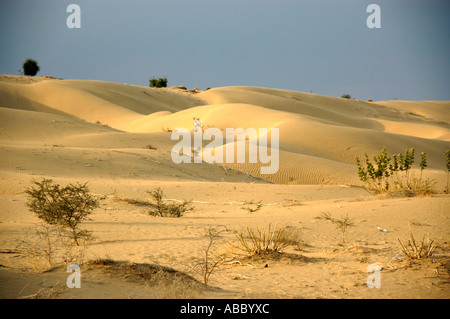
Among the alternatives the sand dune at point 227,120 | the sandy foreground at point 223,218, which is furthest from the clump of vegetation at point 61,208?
the sand dune at point 227,120

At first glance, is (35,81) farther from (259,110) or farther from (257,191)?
(257,191)

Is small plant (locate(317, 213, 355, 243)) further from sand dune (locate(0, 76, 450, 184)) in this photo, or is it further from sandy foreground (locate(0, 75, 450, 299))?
sand dune (locate(0, 76, 450, 184))

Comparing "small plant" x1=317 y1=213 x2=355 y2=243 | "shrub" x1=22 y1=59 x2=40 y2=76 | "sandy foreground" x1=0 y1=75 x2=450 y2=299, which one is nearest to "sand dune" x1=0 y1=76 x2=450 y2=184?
"sandy foreground" x1=0 y1=75 x2=450 y2=299

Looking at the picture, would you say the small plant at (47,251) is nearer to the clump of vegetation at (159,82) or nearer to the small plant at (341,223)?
the small plant at (341,223)

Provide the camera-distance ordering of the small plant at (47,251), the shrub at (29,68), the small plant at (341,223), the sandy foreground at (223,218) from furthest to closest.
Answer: the shrub at (29,68) < the small plant at (341,223) < the small plant at (47,251) < the sandy foreground at (223,218)

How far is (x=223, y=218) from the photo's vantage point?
10.2m

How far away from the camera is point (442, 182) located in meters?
17.2

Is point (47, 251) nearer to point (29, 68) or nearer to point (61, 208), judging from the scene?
point (61, 208)

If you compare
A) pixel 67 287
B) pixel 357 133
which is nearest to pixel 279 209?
pixel 67 287

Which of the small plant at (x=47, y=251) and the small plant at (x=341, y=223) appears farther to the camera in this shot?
the small plant at (x=341, y=223)

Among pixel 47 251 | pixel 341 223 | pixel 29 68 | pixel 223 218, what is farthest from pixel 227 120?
pixel 29 68

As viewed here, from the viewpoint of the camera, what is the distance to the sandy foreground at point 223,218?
444 cm

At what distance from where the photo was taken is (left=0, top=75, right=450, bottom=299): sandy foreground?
14.6ft

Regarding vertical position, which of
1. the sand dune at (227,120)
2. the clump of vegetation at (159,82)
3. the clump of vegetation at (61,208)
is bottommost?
the clump of vegetation at (61,208)
